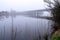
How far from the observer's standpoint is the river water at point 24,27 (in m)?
3.85

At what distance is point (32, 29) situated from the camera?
4.23 metres

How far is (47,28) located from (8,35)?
107cm

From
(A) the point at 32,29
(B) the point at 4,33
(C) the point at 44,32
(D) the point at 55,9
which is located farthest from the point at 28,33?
(D) the point at 55,9

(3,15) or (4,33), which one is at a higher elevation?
(3,15)

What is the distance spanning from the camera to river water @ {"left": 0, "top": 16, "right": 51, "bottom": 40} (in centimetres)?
385

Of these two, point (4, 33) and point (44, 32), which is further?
point (44, 32)

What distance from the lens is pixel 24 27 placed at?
164 inches

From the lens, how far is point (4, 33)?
3812 millimetres

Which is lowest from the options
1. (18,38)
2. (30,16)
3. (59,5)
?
(18,38)

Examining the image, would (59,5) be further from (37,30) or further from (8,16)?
(8,16)

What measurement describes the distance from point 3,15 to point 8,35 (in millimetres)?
518

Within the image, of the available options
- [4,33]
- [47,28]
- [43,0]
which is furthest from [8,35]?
[43,0]

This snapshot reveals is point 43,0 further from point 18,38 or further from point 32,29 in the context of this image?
point 18,38

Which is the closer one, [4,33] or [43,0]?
[4,33]
